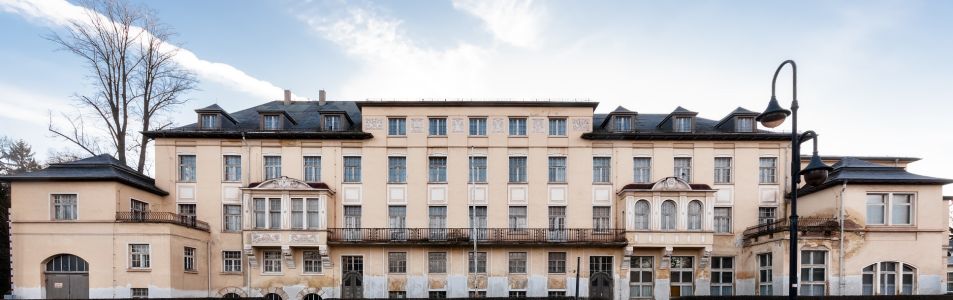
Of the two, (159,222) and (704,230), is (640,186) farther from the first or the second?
(159,222)

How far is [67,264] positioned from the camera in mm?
23141

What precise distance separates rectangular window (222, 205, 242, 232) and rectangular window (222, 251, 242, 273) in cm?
135

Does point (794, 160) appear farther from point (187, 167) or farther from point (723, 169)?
point (187, 167)

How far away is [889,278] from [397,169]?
2473 centimetres

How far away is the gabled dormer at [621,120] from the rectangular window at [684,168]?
3.17 meters

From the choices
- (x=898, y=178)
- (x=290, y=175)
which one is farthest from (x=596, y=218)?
(x=290, y=175)

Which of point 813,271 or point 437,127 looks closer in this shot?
point 813,271

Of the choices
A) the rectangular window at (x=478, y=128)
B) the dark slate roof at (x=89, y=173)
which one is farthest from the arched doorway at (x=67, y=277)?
the rectangular window at (x=478, y=128)

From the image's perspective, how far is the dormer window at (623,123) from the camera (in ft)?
91.4

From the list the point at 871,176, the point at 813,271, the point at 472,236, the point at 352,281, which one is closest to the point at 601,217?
the point at 472,236

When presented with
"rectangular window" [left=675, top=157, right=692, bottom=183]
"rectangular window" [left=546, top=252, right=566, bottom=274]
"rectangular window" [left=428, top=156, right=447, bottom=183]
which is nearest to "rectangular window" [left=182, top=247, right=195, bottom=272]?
"rectangular window" [left=428, top=156, right=447, bottom=183]

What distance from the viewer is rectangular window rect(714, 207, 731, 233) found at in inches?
1076

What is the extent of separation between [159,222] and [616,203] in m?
23.1

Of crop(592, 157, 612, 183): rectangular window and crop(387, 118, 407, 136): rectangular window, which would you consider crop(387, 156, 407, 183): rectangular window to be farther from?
crop(592, 157, 612, 183): rectangular window
